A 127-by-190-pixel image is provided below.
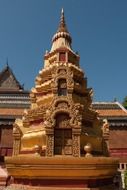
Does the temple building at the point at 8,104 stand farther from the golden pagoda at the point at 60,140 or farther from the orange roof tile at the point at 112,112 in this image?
the golden pagoda at the point at 60,140

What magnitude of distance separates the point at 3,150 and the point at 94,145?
1534cm

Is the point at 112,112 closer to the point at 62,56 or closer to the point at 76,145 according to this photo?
the point at 62,56

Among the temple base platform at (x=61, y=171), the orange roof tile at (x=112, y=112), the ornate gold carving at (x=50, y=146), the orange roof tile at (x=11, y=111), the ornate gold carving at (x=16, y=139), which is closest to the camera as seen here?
the temple base platform at (x=61, y=171)

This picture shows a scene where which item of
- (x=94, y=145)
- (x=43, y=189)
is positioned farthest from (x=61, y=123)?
(x=43, y=189)

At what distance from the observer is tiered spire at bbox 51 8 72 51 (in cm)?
1305

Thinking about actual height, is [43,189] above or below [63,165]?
below

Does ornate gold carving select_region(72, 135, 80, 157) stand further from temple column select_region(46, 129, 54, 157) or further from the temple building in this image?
the temple building

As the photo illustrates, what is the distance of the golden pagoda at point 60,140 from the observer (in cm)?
871

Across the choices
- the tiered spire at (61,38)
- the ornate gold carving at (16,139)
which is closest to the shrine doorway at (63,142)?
the ornate gold carving at (16,139)

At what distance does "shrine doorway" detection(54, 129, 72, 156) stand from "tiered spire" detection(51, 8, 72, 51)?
4946mm

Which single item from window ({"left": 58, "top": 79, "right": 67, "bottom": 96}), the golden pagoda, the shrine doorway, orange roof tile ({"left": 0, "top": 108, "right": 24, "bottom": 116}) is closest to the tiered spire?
the golden pagoda

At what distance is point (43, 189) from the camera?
8.70 m

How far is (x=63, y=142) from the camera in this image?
960cm

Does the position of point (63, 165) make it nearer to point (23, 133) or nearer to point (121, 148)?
point (23, 133)
